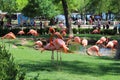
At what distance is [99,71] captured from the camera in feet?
44.7

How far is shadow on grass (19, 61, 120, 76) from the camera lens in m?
13.3

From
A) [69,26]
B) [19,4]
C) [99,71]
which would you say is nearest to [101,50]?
[69,26]

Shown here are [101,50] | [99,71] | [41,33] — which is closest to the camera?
[99,71]

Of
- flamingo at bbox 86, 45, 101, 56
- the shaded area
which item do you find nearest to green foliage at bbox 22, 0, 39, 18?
flamingo at bbox 86, 45, 101, 56

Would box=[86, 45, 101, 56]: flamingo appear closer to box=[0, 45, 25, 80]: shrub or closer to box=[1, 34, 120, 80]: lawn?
box=[1, 34, 120, 80]: lawn

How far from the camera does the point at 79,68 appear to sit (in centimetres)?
1423

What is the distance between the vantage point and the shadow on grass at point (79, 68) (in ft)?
43.5

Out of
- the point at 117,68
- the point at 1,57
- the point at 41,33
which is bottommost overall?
the point at 41,33

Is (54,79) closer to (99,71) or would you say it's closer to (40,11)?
(99,71)

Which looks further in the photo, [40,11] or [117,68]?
[40,11]

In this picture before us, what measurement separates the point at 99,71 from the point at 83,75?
4.26 feet

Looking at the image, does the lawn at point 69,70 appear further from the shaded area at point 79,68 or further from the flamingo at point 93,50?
the flamingo at point 93,50

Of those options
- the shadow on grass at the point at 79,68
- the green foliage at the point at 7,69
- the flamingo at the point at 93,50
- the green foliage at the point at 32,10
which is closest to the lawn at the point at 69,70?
the shadow on grass at the point at 79,68

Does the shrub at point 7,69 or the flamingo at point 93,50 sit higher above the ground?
the shrub at point 7,69
